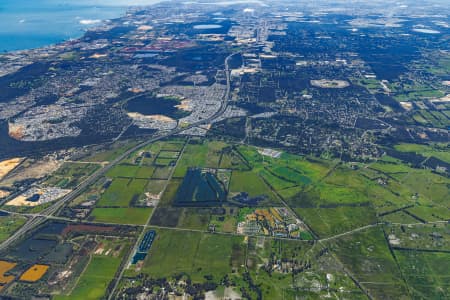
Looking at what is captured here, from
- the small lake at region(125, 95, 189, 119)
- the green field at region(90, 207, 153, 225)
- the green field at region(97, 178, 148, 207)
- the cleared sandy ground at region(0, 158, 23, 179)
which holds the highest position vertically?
the small lake at region(125, 95, 189, 119)

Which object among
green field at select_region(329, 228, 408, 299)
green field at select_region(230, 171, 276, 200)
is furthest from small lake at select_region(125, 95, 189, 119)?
green field at select_region(329, 228, 408, 299)

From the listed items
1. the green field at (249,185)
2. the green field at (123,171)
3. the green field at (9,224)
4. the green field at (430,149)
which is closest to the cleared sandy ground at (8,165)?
the green field at (9,224)

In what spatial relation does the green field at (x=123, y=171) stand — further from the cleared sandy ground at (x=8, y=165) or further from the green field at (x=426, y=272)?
the green field at (x=426, y=272)

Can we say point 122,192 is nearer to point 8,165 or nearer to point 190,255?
point 190,255

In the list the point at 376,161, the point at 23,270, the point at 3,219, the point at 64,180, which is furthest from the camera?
the point at 376,161

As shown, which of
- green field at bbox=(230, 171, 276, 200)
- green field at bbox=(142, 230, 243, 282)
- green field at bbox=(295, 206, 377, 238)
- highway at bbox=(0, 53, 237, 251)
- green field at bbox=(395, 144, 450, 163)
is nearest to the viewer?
green field at bbox=(142, 230, 243, 282)

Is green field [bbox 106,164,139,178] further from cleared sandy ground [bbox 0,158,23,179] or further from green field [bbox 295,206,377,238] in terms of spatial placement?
green field [bbox 295,206,377,238]

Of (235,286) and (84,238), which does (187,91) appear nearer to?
(84,238)

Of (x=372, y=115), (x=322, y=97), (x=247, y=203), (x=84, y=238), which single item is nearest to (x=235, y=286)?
(x=247, y=203)

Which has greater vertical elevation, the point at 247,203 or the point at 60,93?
the point at 60,93
